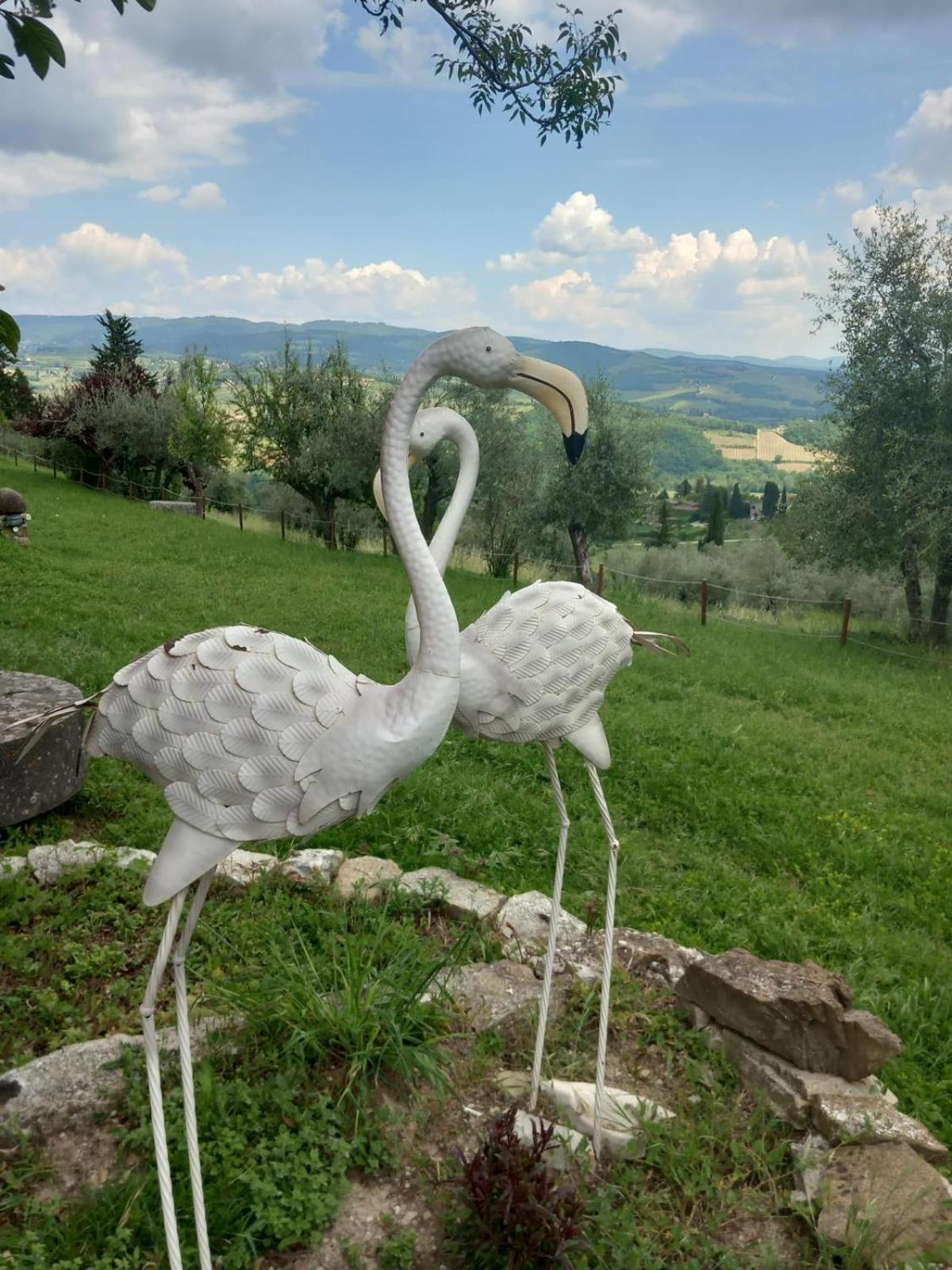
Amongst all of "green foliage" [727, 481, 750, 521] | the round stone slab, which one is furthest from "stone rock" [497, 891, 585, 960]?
"green foliage" [727, 481, 750, 521]

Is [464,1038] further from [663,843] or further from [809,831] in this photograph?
[809,831]

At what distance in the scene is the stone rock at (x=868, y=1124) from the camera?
9.48ft

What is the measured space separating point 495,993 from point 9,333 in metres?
3.18

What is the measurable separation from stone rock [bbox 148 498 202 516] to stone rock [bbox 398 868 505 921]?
18.4 m

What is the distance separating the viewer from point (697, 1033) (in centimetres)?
342

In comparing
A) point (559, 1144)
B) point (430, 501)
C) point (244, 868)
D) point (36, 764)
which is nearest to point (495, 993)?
point (559, 1144)

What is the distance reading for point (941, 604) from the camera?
1308 cm

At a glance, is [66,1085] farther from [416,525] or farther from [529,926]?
[416,525]

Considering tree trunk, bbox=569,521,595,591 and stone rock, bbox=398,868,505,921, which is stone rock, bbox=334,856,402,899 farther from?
tree trunk, bbox=569,521,595,591

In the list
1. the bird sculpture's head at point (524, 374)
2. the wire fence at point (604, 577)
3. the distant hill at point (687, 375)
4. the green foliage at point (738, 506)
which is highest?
the distant hill at point (687, 375)

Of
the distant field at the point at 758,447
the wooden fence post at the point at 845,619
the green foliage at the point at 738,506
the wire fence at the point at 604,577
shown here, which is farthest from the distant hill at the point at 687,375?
the wooden fence post at the point at 845,619

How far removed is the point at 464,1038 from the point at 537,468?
51.6ft

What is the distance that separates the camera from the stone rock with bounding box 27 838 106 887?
4129mm

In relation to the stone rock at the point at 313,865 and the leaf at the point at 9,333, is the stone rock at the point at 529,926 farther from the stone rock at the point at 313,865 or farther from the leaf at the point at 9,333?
the leaf at the point at 9,333
